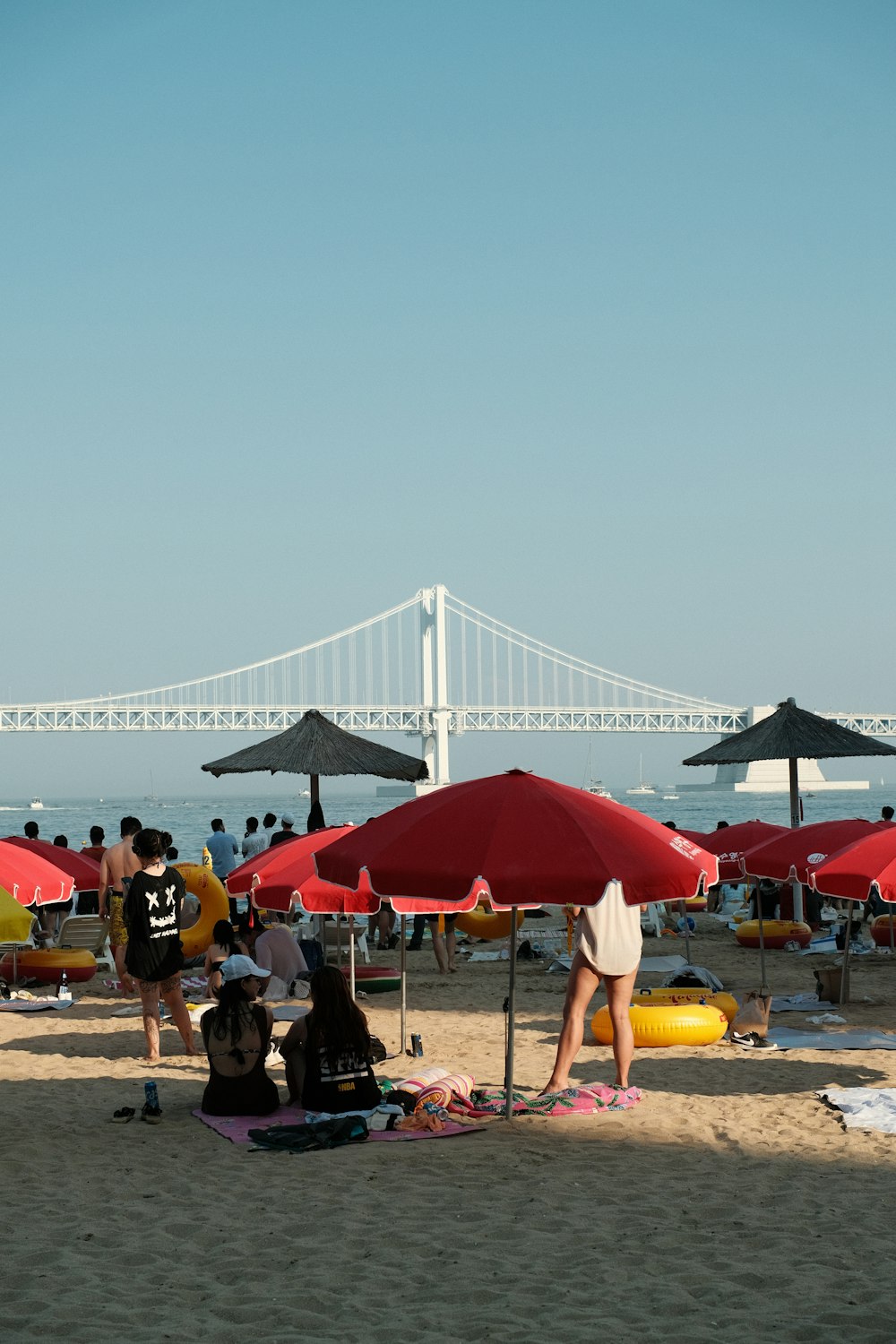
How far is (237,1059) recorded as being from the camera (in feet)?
18.2

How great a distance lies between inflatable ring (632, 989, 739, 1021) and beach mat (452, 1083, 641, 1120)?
2.20 metres

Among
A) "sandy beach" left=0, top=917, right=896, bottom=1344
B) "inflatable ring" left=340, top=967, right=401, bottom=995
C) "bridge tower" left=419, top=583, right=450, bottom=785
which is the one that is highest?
"bridge tower" left=419, top=583, right=450, bottom=785

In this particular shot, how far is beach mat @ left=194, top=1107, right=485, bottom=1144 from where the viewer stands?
5.20m

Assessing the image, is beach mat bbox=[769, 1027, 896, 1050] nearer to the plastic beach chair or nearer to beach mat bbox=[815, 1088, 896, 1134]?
beach mat bbox=[815, 1088, 896, 1134]

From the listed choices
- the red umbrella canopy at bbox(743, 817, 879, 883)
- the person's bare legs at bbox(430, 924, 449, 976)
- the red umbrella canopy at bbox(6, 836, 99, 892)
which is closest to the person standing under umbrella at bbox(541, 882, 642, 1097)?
the red umbrella canopy at bbox(743, 817, 879, 883)

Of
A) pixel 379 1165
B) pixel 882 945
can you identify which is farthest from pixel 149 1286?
pixel 882 945

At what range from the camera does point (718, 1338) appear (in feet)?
10.3

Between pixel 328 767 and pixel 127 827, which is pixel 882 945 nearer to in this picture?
pixel 328 767

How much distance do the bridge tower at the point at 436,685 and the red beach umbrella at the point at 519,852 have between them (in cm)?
5808

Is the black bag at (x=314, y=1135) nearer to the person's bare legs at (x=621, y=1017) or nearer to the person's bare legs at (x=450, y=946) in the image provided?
the person's bare legs at (x=621, y=1017)

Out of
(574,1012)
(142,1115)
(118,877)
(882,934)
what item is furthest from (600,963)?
(882,934)

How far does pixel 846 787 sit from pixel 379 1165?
152 m

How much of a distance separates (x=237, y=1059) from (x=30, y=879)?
2507 mm

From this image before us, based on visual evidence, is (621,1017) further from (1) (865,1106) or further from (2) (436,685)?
(2) (436,685)
